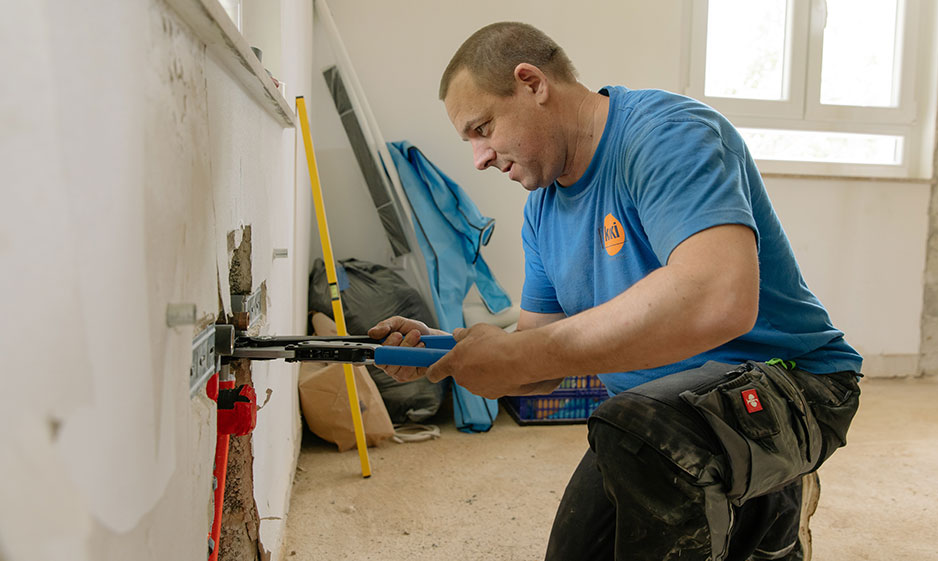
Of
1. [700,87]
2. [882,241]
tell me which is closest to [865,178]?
[882,241]

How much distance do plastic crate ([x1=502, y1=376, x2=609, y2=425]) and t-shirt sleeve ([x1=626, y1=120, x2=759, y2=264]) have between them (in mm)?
1913

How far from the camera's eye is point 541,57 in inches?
48.1

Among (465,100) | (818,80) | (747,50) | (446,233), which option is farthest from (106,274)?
(818,80)

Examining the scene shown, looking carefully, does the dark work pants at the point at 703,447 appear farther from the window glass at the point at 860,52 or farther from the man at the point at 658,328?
the window glass at the point at 860,52

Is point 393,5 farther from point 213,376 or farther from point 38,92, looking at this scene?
point 38,92

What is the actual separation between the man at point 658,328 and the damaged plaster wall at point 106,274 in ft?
1.35

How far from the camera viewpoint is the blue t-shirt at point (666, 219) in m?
0.98

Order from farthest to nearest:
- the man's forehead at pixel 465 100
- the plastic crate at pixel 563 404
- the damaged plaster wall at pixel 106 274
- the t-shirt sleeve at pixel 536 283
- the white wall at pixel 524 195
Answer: the white wall at pixel 524 195 < the plastic crate at pixel 563 404 < the t-shirt sleeve at pixel 536 283 < the man's forehead at pixel 465 100 < the damaged plaster wall at pixel 106 274

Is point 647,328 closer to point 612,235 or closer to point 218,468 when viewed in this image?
point 612,235

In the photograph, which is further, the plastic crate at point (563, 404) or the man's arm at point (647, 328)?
the plastic crate at point (563, 404)

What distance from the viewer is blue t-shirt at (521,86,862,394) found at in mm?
983

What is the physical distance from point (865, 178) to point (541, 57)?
3294 millimetres

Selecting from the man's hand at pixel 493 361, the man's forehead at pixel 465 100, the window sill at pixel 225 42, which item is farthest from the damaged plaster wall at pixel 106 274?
the man's forehead at pixel 465 100

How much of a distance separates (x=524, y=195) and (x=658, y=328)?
2.59 m
